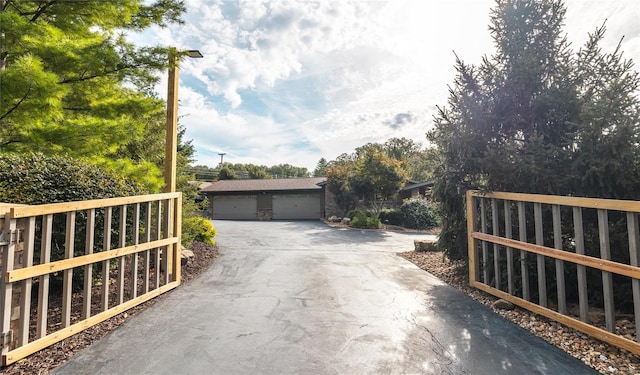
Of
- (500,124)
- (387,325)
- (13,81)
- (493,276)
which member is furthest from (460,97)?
(13,81)

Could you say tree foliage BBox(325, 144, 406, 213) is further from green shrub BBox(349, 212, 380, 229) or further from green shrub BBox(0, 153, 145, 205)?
green shrub BBox(0, 153, 145, 205)

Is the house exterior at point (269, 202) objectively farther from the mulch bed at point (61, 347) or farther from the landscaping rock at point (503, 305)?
the mulch bed at point (61, 347)

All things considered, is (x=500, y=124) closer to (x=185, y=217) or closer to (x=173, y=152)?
(x=173, y=152)

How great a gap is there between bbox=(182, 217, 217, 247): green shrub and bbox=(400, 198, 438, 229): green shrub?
35.8 ft

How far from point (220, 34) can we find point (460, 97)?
6337mm

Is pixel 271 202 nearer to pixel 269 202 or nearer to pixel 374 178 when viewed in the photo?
pixel 269 202

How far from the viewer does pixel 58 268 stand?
114 inches

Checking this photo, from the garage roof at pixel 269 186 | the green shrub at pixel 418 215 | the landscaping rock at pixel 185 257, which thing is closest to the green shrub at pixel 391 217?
the green shrub at pixel 418 215

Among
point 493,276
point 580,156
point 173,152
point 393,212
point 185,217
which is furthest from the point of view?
point 393,212

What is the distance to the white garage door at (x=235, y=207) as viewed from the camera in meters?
24.3

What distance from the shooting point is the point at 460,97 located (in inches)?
198

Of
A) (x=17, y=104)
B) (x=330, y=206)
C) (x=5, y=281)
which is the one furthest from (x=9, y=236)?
(x=330, y=206)

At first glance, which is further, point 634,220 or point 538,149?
point 538,149

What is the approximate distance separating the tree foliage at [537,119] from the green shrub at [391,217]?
1158 centimetres
